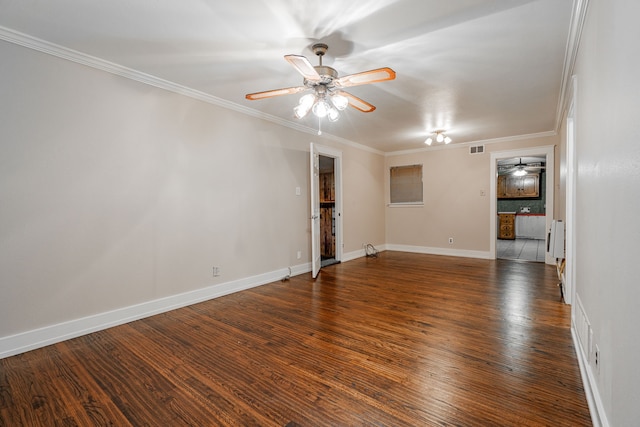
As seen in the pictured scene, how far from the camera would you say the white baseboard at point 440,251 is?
19.9 ft

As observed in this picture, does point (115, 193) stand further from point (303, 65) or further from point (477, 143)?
point (477, 143)

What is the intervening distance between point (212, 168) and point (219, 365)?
233 centimetres

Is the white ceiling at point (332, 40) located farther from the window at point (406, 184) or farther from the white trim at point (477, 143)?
the window at point (406, 184)

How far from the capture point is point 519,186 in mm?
10172

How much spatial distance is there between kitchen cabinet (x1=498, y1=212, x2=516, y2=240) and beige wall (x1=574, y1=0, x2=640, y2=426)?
8.53m

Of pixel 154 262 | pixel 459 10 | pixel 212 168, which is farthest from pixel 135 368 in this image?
pixel 459 10

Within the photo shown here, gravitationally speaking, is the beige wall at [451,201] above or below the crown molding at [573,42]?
below

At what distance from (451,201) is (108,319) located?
623 centimetres

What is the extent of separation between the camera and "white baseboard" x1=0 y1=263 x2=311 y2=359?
227 centimetres

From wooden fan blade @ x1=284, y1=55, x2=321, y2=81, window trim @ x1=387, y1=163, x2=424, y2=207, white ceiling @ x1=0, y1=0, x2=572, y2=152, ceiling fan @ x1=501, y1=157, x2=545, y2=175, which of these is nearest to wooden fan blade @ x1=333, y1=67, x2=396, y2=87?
wooden fan blade @ x1=284, y1=55, x2=321, y2=81

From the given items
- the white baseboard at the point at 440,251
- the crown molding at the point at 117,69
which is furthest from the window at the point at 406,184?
the crown molding at the point at 117,69

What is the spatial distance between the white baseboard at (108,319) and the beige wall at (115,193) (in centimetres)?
5

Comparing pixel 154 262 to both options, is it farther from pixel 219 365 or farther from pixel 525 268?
pixel 525 268

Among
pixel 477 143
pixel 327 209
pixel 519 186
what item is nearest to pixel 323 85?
pixel 327 209
